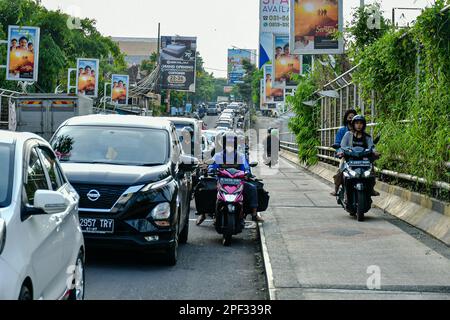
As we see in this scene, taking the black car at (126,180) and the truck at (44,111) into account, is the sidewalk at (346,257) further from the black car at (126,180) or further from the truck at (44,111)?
the truck at (44,111)

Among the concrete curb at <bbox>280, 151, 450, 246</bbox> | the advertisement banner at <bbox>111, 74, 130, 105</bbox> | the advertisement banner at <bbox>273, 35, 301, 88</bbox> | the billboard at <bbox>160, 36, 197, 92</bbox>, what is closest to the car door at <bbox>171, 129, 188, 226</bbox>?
the concrete curb at <bbox>280, 151, 450, 246</bbox>

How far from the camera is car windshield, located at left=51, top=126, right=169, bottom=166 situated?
10.4 metres

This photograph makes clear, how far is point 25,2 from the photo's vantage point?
2388 inches

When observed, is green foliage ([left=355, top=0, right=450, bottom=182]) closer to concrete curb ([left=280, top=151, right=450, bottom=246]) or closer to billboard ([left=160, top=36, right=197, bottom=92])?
concrete curb ([left=280, top=151, right=450, bottom=246])

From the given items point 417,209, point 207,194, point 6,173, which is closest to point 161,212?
point 207,194

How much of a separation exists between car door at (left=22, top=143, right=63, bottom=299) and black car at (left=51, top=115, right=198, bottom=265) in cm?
294

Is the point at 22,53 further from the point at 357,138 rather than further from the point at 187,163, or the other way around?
the point at 187,163

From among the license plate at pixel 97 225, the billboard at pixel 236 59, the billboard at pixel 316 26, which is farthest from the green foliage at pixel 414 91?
the billboard at pixel 236 59

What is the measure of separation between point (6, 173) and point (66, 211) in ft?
2.56

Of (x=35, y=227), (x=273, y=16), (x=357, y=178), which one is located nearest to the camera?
(x=35, y=227)

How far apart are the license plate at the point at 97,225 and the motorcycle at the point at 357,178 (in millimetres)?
5596

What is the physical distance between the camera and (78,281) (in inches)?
262

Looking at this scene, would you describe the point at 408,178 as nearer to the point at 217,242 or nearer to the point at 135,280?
the point at 217,242

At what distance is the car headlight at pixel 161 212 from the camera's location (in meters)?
9.27
